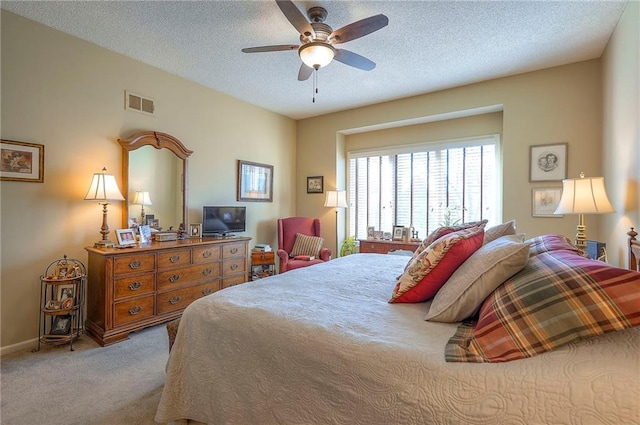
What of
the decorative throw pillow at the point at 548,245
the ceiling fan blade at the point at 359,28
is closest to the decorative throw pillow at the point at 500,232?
the decorative throw pillow at the point at 548,245

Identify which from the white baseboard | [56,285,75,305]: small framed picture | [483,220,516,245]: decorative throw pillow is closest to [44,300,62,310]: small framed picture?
[56,285,75,305]: small framed picture

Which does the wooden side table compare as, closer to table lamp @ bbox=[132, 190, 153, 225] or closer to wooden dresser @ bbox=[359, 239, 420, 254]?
wooden dresser @ bbox=[359, 239, 420, 254]

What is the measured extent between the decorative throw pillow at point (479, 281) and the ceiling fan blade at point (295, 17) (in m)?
1.91

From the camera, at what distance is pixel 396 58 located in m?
3.21

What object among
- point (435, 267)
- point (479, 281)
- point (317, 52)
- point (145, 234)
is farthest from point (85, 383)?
point (317, 52)

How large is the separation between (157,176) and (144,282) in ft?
4.25

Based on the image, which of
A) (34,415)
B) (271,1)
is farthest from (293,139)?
(34,415)

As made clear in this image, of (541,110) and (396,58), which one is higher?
(396,58)

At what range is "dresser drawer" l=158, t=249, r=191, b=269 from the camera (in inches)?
119

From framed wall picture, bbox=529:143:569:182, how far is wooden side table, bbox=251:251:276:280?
3522mm

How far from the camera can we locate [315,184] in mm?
5352

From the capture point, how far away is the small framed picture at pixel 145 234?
10.4 feet

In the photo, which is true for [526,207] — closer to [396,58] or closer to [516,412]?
[396,58]

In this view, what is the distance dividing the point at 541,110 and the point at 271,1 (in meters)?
3.18
